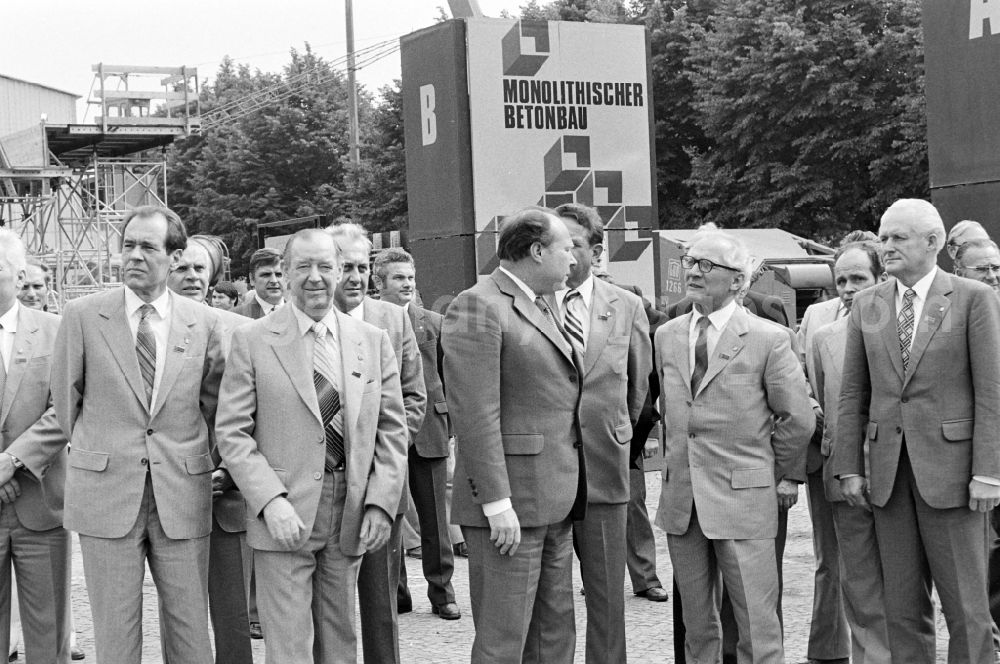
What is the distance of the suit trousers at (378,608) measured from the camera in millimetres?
5328

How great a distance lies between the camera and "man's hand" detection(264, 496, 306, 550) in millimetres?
4551

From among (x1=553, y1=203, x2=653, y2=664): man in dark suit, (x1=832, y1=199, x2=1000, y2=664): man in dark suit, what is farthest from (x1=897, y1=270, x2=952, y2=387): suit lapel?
(x1=553, y1=203, x2=653, y2=664): man in dark suit

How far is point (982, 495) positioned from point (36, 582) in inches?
156

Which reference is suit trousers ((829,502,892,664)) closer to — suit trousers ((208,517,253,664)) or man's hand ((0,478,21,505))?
suit trousers ((208,517,253,664))

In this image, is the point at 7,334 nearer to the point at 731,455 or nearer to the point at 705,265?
the point at 705,265

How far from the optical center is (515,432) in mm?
4934

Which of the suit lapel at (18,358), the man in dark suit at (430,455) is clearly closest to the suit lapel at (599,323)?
the man in dark suit at (430,455)

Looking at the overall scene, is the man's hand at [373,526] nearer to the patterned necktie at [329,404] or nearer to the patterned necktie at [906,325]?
the patterned necktie at [329,404]

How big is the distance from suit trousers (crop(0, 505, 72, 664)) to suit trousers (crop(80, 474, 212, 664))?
2.15 feet

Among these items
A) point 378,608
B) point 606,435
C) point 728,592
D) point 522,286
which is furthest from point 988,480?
point 378,608

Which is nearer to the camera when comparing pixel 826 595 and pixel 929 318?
pixel 929 318

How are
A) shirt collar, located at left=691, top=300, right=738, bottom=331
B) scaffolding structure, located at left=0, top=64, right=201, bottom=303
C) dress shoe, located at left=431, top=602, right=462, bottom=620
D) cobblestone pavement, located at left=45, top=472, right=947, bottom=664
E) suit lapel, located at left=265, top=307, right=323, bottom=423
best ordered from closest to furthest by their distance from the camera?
suit lapel, located at left=265, top=307, right=323, bottom=423 < shirt collar, located at left=691, top=300, right=738, bottom=331 < cobblestone pavement, located at left=45, top=472, right=947, bottom=664 < dress shoe, located at left=431, top=602, right=462, bottom=620 < scaffolding structure, located at left=0, top=64, right=201, bottom=303

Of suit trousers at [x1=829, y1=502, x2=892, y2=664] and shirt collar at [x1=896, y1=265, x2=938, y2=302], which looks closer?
shirt collar at [x1=896, y1=265, x2=938, y2=302]

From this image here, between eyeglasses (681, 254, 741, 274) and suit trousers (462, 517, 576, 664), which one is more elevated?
eyeglasses (681, 254, 741, 274)
